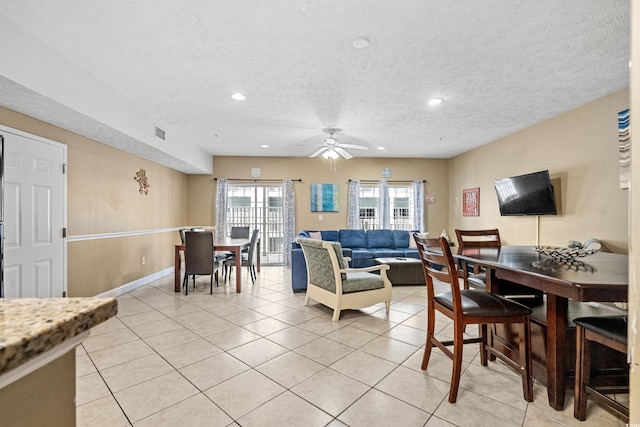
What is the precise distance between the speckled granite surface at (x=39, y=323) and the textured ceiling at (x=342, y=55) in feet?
7.01

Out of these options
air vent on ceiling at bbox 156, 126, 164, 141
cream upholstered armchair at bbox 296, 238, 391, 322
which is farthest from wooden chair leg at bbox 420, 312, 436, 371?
air vent on ceiling at bbox 156, 126, 164, 141

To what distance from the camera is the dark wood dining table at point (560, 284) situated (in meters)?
1.40

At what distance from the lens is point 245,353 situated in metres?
2.52

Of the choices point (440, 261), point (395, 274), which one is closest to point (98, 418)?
point (440, 261)

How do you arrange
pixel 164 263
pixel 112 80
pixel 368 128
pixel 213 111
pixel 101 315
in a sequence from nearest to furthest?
pixel 101 315 < pixel 112 80 < pixel 213 111 < pixel 368 128 < pixel 164 263

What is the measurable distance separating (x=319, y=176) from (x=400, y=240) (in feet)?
7.91

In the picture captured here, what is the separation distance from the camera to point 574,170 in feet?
12.7

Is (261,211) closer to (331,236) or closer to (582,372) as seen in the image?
(331,236)

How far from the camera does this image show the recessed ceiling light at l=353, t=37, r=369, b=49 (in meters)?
2.39

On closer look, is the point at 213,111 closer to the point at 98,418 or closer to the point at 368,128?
the point at 368,128

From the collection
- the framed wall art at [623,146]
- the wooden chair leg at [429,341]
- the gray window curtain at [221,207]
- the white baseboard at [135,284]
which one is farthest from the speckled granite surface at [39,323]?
the gray window curtain at [221,207]

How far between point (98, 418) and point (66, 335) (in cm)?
175

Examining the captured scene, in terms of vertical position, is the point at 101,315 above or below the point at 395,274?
above

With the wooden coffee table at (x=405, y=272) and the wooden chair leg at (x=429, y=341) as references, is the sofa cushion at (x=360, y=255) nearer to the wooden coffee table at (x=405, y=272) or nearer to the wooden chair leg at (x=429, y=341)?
the wooden coffee table at (x=405, y=272)
